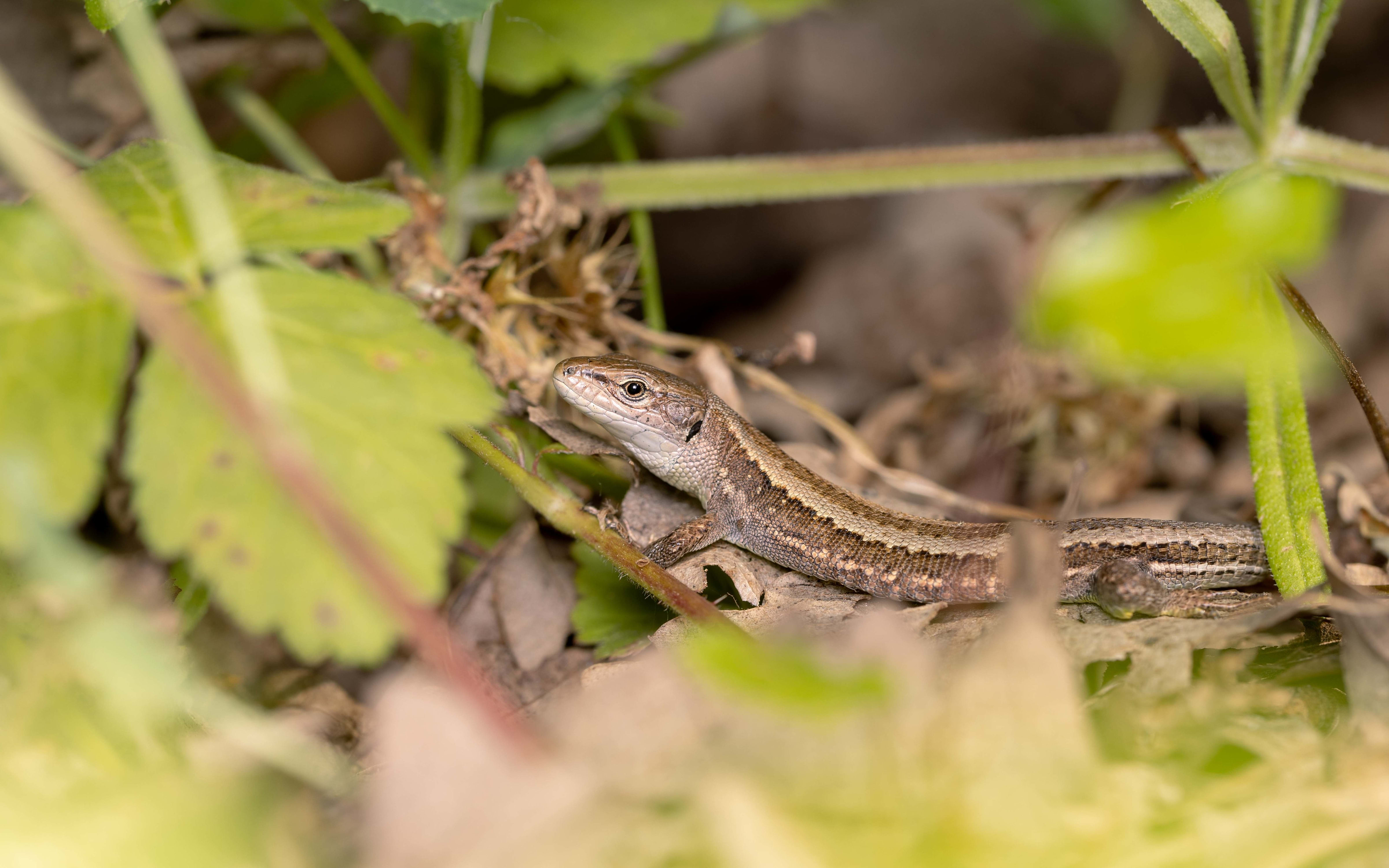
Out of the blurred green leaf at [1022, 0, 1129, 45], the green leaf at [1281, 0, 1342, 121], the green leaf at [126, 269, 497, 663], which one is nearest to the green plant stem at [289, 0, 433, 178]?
the green leaf at [126, 269, 497, 663]

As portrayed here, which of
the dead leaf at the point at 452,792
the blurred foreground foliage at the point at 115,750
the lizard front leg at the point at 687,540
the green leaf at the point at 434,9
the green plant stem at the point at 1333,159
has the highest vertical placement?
the green leaf at the point at 434,9

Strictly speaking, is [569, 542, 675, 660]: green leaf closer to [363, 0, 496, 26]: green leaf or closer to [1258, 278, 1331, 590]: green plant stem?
[363, 0, 496, 26]: green leaf

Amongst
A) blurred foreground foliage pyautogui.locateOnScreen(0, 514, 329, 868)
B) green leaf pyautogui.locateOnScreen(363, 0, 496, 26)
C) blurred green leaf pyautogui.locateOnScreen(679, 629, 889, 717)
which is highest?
green leaf pyautogui.locateOnScreen(363, 0, 496, 26)

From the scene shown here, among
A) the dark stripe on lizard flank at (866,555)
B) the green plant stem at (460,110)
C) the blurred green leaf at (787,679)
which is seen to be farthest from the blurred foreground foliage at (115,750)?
the green plant stem at (460,110)

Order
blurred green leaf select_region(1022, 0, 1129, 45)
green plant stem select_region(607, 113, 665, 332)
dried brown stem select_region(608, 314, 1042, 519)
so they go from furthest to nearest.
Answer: blurred green leaf select_region(1022, 0, 1129, 45), green plant stem select_region(607, 113, 665, 332), dried brown stem select_region(608, 314, 1042, 519)

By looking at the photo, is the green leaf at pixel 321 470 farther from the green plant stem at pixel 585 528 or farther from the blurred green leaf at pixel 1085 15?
the blurred green leaf at pixel 1085 15

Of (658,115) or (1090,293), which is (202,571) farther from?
(658,115)

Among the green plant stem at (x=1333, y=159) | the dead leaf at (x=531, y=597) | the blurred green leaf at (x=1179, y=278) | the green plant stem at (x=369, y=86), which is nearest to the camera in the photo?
the blurred green leaf at (x=1179, y=278)
